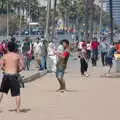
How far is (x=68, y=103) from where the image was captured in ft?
60.4

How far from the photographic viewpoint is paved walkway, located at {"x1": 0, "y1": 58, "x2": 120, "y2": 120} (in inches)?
611

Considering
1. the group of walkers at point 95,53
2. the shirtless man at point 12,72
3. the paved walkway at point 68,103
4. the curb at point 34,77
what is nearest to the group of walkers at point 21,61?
the shirtless man at point 12,72

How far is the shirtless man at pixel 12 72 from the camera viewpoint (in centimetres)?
1568

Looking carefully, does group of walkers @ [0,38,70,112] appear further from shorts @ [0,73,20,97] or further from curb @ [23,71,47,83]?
curb @ [23,71,47,83]

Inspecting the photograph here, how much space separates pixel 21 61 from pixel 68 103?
2.93 metres

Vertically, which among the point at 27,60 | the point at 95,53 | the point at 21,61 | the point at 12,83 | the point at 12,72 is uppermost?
the point at 21,61

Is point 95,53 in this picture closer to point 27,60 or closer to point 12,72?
point 27,60

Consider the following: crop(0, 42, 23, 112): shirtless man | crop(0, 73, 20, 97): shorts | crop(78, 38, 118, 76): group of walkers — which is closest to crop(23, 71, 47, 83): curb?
crop(78, 38, 118, 76): group of walkers

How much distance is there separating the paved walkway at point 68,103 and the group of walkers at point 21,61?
559mm

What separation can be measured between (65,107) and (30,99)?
228 centimetres

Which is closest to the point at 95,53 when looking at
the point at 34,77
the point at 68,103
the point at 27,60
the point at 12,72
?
the point at 27,60

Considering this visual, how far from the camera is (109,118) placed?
49.8ft

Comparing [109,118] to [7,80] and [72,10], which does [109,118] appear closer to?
[7,80]

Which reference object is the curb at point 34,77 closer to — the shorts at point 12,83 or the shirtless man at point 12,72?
the shirtless man at point 12,72
